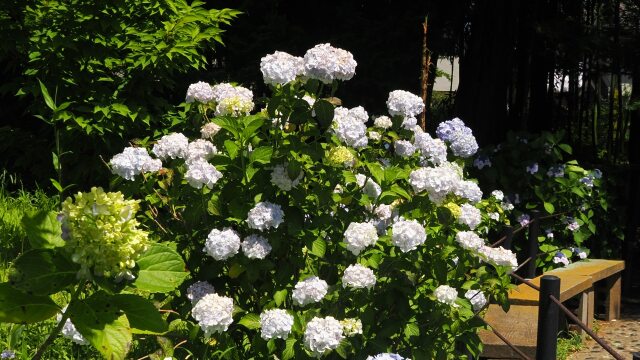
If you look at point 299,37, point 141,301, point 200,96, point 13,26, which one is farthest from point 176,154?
point 299,37

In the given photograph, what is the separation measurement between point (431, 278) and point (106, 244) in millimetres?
1574

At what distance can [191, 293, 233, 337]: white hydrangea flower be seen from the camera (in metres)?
2.40

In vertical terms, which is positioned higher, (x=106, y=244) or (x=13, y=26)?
(x=106, y=244)

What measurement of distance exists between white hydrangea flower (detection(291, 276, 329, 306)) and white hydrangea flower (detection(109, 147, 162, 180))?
0.67 m

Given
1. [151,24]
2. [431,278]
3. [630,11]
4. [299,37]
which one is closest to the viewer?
[431,278]

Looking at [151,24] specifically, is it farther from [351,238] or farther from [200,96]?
[351,238]

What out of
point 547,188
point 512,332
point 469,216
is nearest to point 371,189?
point 469,216

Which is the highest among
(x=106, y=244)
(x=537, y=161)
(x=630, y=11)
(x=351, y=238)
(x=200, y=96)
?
(x=106, y=244)

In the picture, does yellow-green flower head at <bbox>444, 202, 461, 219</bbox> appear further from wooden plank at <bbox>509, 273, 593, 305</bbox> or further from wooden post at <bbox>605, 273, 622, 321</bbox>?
wooden post at <bbox>605, 273, 622, 321</bbox>

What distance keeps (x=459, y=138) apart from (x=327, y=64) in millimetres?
1152

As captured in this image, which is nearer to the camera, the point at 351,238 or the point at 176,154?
the point at 351,238

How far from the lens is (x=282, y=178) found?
253 centimetres

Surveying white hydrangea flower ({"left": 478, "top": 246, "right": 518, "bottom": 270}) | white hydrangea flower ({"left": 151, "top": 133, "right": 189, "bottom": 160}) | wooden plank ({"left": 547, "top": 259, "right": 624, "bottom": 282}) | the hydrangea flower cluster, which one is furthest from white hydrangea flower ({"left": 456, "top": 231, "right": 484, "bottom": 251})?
wooden plank ({"left": 547, "top": 259, "right": 624, "bottom": 282})

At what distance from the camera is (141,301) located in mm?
1371
